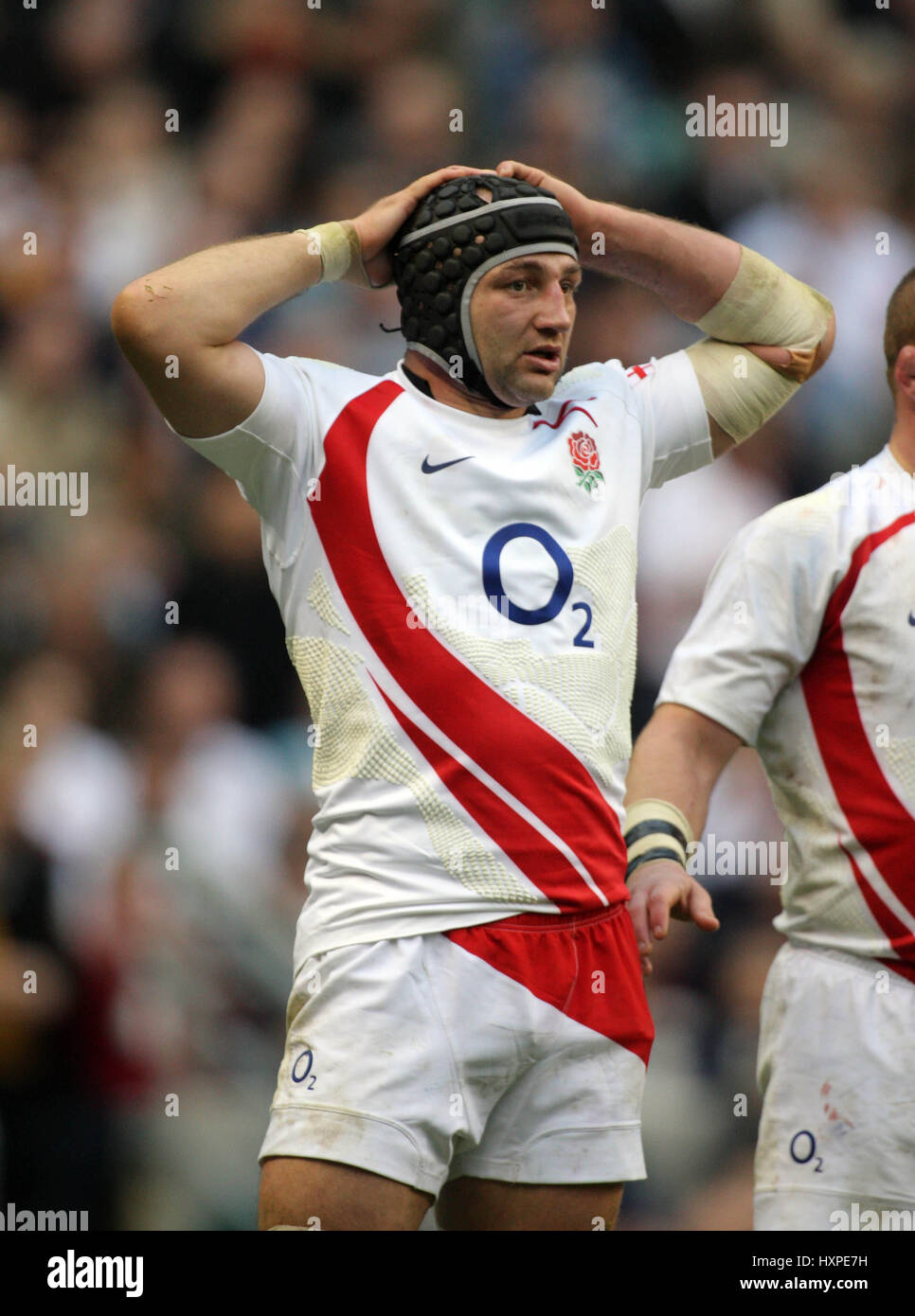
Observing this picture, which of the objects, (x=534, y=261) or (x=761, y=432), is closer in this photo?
(x=534, y=261)

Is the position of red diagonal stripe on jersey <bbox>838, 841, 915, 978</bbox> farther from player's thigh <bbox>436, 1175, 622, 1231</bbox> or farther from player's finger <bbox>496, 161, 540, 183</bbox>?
player's finger <bbox>496, 161, 540, 183</bbox>

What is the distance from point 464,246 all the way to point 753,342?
27.4 inches

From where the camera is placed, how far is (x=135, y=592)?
5.77 m

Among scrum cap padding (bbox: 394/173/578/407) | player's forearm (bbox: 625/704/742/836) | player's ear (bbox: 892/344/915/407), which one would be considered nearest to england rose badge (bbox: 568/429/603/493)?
scrum cap padding (bbox: 394/173/578/407)

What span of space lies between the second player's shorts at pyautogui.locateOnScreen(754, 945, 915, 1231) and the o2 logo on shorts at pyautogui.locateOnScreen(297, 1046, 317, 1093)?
92 centimetres

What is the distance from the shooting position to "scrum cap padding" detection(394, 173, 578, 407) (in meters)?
3.27

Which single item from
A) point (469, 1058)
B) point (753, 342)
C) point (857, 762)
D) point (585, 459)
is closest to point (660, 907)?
point (469, 1058)

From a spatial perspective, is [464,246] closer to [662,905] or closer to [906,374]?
[906,374]

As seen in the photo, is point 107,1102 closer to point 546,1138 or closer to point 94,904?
point 94,904

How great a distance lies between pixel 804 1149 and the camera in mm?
3213

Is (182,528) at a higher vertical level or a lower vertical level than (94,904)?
higher
